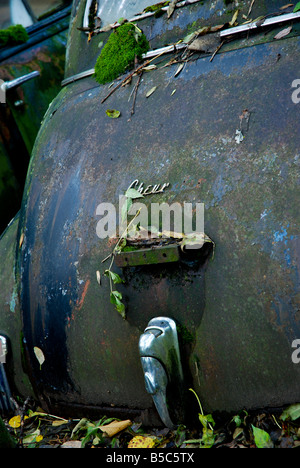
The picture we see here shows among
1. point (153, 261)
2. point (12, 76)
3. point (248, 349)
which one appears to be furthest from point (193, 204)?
point (12, 76)

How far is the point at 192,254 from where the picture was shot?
5.41 feet

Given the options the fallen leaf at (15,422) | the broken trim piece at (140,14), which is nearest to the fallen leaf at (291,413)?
the fallen leaf at (15,422)

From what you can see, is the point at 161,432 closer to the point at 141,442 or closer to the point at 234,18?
the point at 141,442

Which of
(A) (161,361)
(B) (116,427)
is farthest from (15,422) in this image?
(A) (161,361)

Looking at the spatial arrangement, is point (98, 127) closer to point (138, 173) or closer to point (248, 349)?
point (138, 173)

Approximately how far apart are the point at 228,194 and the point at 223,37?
0.76 metres

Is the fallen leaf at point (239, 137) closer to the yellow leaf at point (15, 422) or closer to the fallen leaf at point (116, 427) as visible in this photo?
the fallen leaf at point (116, 427)

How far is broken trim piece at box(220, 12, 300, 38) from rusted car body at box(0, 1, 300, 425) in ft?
0.05

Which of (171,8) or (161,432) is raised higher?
(171,8)

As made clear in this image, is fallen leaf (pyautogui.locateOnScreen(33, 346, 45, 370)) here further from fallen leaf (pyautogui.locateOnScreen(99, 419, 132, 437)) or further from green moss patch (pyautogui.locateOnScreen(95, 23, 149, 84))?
green moss patch (pyautogui.locateOnScreen(95, 23, 149, 84))

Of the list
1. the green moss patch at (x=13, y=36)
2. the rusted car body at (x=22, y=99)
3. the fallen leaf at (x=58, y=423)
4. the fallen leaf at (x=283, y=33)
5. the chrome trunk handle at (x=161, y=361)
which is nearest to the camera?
the chrome trunk handle at (x=161, y=361)

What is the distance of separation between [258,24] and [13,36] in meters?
2.63

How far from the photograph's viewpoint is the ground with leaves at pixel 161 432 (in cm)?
151

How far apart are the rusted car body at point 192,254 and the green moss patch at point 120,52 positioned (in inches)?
2.5
